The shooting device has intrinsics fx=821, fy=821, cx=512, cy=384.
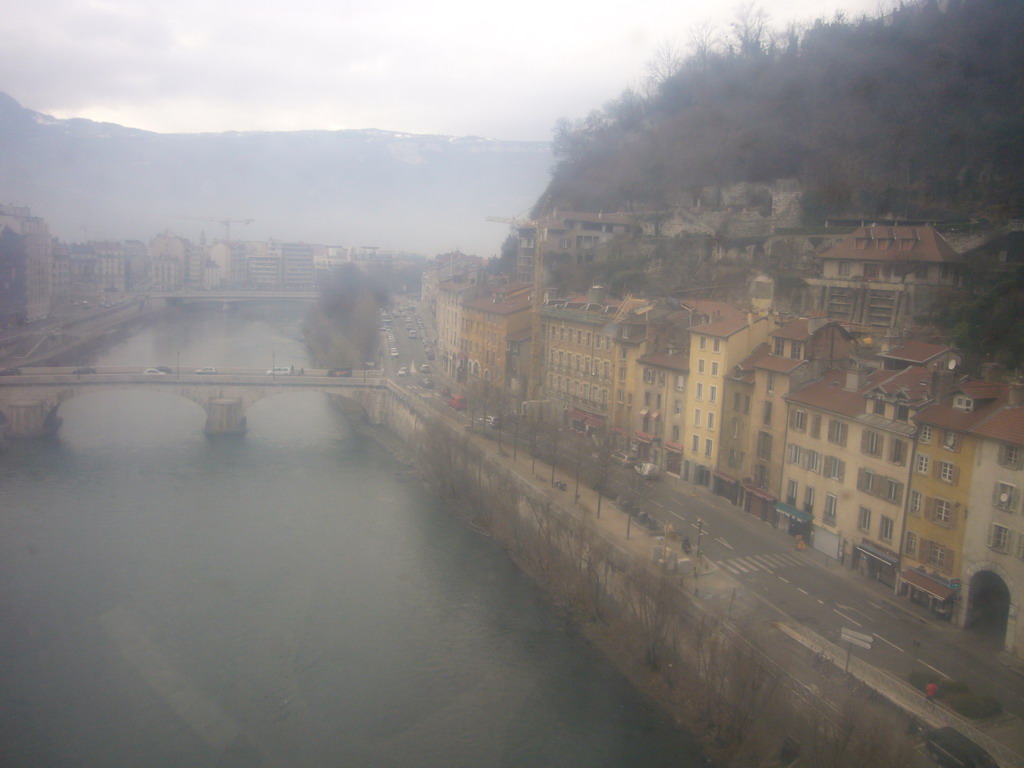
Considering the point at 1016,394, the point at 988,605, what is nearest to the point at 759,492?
the point at 988,605

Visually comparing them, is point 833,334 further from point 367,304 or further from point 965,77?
point 367,304

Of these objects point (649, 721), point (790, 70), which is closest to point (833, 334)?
point (649, 721)

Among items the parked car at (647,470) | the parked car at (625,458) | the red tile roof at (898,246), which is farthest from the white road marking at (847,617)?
the red tile roof at (898,246)

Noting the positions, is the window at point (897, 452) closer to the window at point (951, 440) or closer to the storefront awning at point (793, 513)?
the window at point (951, 440)

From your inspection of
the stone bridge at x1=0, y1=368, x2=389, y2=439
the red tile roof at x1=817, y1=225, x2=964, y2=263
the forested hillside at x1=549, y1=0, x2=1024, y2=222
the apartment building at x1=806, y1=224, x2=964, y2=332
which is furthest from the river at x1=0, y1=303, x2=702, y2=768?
the forested hillside at x1=549, y1=0, x2=1024, y2=222

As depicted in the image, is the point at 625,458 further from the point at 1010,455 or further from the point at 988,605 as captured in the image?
the point at 1010,455

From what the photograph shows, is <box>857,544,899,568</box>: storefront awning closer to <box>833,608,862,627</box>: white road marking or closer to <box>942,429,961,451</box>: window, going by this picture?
<box>833,608,862,627</box>: white road marking
